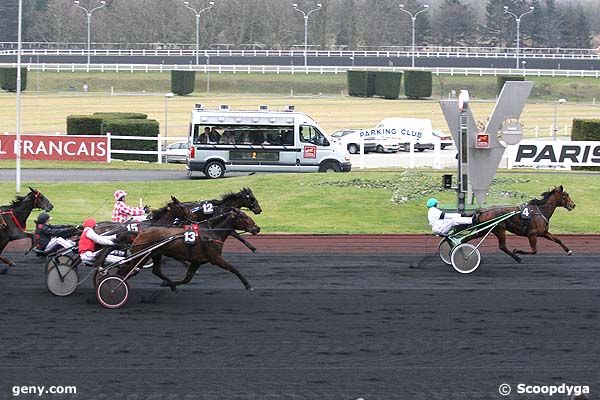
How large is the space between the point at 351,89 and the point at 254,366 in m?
67.0

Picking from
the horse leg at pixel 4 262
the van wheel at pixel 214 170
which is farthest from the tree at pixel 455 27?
the horse leg at pixel 4 262

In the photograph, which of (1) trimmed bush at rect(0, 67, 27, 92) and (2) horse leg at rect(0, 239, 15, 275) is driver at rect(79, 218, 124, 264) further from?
(1) trimmed bush at rect(0, 67, 27, 92)

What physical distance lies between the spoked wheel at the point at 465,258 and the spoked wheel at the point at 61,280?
6.02 m

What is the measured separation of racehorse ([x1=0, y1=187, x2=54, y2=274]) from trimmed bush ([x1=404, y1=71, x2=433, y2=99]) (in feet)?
198

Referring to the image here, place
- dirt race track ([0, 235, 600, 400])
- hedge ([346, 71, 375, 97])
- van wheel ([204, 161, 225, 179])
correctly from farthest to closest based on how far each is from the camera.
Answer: hedge ([346, 71, 375, 97]) < van wheel ([204, 161, 225, 179]) < dirt race track ([0, 235, 600, 400])

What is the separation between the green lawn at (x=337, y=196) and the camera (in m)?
23.4

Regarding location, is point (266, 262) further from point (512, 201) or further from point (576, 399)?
point (576, 399)

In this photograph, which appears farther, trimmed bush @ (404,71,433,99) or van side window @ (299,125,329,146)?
trimmed bush @ (404,71,433,99)

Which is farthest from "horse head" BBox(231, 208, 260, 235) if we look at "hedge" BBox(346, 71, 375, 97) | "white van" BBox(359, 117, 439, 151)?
"hedge" BBox(346, 71, 375, 97)

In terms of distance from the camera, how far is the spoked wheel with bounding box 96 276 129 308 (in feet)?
45.9

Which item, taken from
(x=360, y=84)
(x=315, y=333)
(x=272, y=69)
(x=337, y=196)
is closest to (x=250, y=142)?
(x=337, y=196)

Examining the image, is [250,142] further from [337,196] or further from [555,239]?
[555,239]

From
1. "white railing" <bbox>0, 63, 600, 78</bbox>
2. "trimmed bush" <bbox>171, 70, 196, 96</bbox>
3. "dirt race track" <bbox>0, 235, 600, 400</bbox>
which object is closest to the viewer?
"dirt race track" <bbox>0, 235, 600, 400</bbox>

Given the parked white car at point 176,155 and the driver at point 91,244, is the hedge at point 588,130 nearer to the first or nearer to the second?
the parked white car at point 176,155
